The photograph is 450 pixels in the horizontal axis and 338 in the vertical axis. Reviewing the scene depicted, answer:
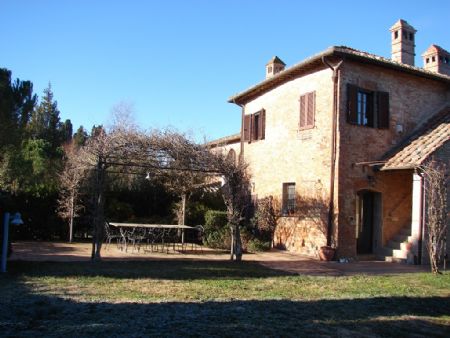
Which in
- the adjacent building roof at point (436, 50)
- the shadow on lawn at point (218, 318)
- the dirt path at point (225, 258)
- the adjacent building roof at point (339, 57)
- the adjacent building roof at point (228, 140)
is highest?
the adjacent building roof at point (436, 50)

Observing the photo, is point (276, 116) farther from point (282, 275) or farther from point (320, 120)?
point (282, 275)

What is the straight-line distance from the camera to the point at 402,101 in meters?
14.3

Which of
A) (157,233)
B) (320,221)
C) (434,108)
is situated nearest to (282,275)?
(320,221)

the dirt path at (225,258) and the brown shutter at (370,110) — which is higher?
the brown shutter at (370,110)

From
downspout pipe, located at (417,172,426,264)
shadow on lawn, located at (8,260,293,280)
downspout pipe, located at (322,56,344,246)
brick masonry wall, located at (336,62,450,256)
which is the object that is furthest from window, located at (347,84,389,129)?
shadow on lawn, located at (8,260,293,280)

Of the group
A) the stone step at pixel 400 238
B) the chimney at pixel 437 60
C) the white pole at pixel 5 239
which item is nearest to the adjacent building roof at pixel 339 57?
the chimney at pixel 437 60

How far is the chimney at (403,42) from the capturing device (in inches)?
653

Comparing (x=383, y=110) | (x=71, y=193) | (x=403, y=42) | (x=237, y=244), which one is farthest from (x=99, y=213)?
(x=403, y=42)

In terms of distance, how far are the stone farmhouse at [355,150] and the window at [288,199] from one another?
35 mm

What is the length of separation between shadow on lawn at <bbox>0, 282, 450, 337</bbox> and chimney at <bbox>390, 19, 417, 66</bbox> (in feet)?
40.9

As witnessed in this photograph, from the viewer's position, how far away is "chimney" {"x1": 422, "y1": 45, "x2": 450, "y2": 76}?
1769 cm

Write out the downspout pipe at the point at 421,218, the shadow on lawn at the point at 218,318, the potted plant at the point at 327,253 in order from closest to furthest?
the shadow on lawn at the point at 218,318 < the downspout pipe at the point at 421,218 < the potted plant at the point at 327,253

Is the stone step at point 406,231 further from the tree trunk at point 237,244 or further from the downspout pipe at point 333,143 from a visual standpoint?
the tree trunk at point 237,244

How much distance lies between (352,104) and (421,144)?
238 centimetres
